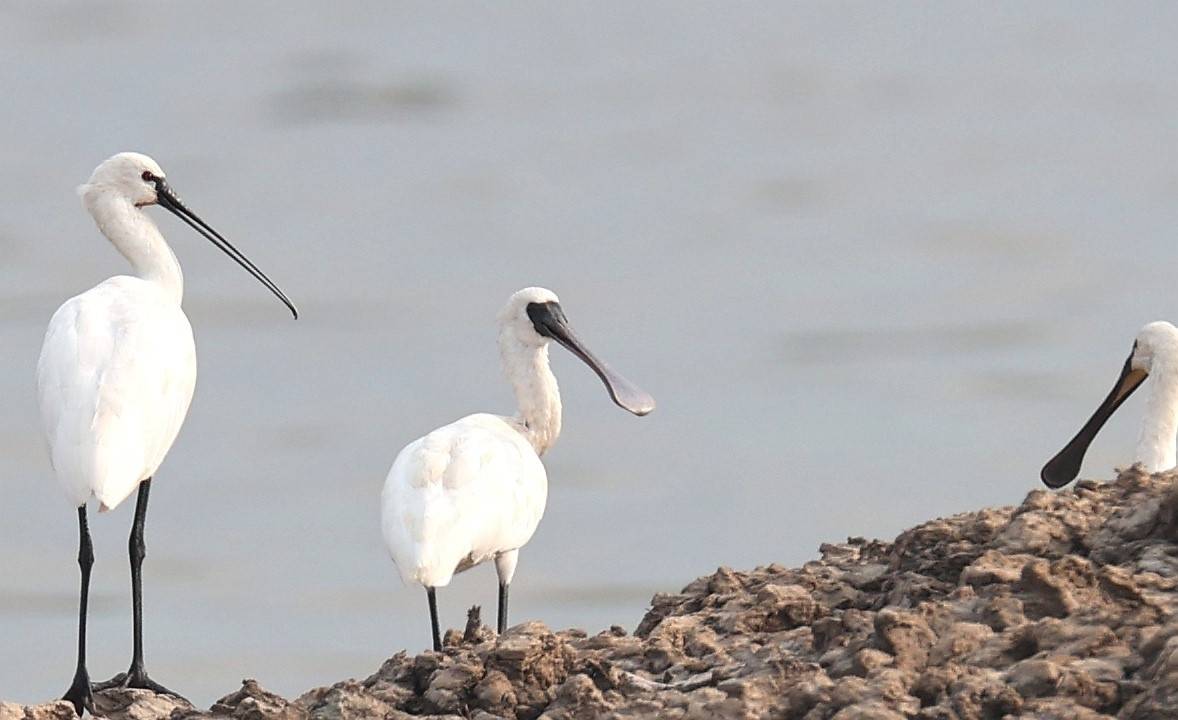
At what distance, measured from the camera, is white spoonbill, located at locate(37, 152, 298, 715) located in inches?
417

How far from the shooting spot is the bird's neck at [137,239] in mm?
12211

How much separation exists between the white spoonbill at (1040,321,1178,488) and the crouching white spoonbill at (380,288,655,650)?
91.9 inches

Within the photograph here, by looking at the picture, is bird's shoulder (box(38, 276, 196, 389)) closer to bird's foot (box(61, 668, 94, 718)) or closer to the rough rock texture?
bird's foot (box(61, 668, 94, 718))

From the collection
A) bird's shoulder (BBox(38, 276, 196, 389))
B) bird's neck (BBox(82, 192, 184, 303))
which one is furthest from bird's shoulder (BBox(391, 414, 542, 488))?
bird's neck (BBox(82, 192, 184, 303))

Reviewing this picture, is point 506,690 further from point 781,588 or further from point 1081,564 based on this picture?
point 1081,564

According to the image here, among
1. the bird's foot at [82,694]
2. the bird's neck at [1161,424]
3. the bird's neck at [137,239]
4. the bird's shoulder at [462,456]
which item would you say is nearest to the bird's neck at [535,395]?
the bird's shoulder at [462,456]

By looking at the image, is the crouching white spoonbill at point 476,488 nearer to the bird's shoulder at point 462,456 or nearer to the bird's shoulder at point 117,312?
the bird's shoulder at point 462,456

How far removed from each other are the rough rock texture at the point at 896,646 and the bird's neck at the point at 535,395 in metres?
4.16

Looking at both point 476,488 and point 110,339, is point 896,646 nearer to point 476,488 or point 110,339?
point 476,488

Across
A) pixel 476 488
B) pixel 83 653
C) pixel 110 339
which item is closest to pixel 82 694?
pixel 83 653

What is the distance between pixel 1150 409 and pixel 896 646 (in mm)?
4792

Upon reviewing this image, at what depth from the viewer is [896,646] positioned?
7.20 meters

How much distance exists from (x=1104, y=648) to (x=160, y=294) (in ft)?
19.1

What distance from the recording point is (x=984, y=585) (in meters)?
7.55
